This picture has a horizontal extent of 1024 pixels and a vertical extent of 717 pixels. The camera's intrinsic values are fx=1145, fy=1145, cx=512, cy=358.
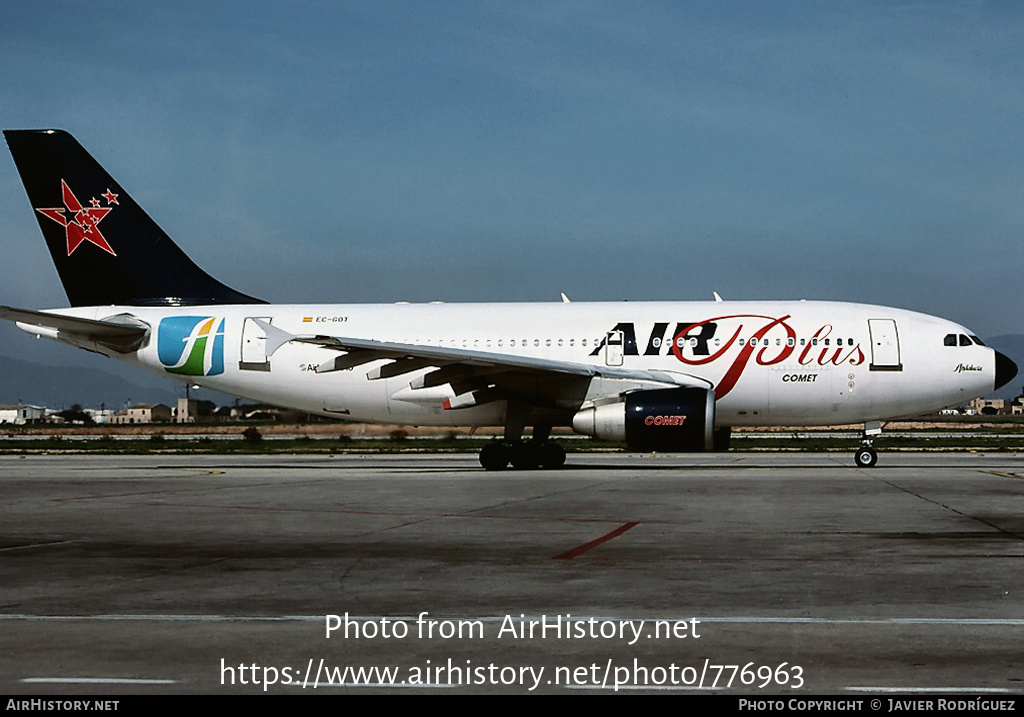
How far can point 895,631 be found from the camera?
7.02m

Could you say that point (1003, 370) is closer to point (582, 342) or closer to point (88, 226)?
point (582, 342)

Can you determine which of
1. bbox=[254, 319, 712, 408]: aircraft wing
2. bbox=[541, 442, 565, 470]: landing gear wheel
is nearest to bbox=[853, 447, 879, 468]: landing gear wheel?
bbox=[254, 319, 712, 408]: aircraft wing

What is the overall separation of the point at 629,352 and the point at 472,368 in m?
3.61

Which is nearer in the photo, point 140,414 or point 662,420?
point 662,420

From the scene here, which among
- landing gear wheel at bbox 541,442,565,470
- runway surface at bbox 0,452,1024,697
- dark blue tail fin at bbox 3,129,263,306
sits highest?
dark blue tail fin at bbox 3,129,263,306

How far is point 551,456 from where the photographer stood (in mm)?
25656

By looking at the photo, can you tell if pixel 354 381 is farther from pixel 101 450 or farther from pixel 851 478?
pixel 101 450

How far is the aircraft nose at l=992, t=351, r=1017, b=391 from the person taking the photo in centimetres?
2481

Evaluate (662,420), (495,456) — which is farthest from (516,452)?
(662,420)

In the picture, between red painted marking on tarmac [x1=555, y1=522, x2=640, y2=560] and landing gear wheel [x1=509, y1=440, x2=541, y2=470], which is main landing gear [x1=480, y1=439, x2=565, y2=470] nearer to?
landing gear wheel [x1=509, y1=440, x2=541, y2=470]

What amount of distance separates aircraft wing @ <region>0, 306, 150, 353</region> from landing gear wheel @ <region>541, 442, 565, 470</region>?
387 inches

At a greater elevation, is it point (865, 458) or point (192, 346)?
point (192, 346)
